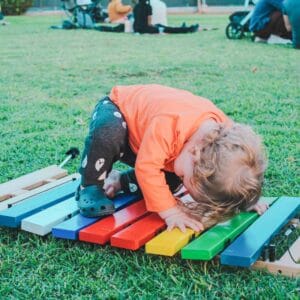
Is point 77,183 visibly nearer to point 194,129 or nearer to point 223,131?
point 194,129

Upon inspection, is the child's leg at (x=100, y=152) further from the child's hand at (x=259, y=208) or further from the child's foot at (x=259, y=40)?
the child's foot at (x=259, y=40)

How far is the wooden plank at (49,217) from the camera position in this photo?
2451 mm

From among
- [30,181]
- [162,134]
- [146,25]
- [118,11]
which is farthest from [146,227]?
[118,11]

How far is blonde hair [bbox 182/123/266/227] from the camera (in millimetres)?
2189

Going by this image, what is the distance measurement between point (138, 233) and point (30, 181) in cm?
103

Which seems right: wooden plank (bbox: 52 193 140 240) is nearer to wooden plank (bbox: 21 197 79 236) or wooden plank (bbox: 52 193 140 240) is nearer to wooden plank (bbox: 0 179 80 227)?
wooden plank (bbox: 21 197 79 236)

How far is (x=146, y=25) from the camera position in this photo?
13352mm

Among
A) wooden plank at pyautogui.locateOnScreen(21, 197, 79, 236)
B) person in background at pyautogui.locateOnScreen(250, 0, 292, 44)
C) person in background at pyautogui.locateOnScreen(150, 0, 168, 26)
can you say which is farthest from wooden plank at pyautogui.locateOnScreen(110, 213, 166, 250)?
person in background at pyautogui.locateOnScreen(150, 0, 168, 26)

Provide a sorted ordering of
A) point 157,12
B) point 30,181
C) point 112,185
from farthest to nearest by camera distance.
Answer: point 157,12 → point 30,181 → point 112,185

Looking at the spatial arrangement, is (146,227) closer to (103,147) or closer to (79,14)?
(103,147)

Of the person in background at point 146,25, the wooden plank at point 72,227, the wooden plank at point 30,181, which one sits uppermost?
the wooden plank at point 72,227

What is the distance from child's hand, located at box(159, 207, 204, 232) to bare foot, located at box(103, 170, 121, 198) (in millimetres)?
492


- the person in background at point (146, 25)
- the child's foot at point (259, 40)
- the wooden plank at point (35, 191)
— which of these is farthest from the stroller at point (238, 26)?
the wooden plank at point (35, 191)

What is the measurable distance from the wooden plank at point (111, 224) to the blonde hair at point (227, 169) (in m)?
0.33
